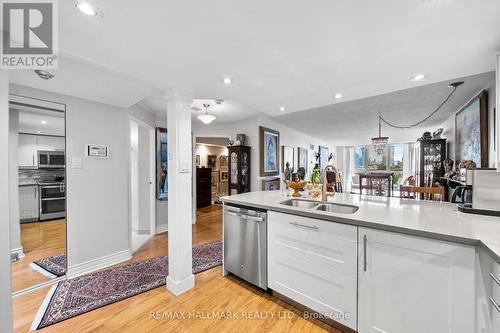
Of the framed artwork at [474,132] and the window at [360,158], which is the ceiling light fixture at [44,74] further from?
the window at [360,158]

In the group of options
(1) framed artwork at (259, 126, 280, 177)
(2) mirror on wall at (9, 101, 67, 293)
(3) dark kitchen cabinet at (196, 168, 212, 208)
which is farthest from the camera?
(3) dark kitchen cabinet at (196, 168, 212, 208)

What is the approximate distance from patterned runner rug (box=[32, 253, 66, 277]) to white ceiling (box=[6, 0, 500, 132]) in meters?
2.11

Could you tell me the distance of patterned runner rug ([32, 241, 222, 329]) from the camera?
1.73 meters

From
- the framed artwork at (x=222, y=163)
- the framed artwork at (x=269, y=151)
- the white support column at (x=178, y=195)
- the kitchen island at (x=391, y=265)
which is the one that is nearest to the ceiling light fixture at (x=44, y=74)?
the white support column at (x=178, y=195)

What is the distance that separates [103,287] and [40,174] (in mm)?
1546

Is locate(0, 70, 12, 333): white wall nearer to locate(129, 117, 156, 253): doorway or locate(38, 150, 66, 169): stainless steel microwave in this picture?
locate(38, 150, 66, 169): stainless steel microwave

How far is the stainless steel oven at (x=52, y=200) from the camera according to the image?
7.57ft

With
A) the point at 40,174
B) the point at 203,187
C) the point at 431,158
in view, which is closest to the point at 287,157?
the point at 203,187

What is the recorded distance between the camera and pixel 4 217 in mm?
1158

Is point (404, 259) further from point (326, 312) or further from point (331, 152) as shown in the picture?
point (331, 152)

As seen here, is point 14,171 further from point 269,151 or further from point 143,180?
point 269,151

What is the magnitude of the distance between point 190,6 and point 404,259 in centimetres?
201

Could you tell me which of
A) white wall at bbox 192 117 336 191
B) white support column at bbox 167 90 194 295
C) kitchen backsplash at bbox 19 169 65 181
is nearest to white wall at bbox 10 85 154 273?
kitchen backsplash at bbox 19 169 65 181

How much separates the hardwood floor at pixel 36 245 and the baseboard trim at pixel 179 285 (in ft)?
4.92
